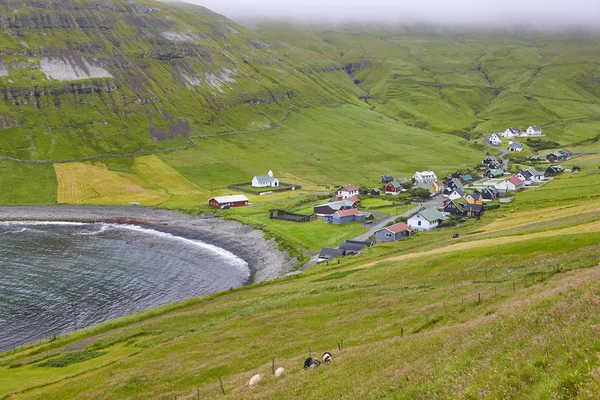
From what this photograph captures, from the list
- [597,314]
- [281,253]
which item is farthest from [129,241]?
[597,314]

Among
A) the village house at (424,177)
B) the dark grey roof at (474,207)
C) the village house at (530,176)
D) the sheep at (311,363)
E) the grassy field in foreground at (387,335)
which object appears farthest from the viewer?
the village house at (424,177)

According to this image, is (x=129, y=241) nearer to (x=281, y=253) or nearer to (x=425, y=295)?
(x=281, y=253)

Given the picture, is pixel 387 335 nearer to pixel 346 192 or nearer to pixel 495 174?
pixel 346 192

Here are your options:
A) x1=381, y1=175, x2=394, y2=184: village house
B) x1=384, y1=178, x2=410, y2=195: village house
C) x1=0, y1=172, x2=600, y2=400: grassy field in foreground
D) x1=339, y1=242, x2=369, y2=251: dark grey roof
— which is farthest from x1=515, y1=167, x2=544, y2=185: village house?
x1=339, y1=242, x2=369, y2=251: dark grey roof

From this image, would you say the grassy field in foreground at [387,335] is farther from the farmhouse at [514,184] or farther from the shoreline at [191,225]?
the farmhouse at [514,184]

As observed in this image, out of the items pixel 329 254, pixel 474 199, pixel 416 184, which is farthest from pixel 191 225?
pixel 416 184

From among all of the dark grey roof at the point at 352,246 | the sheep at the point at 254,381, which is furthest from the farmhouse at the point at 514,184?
the sheep at the point at 254,381
